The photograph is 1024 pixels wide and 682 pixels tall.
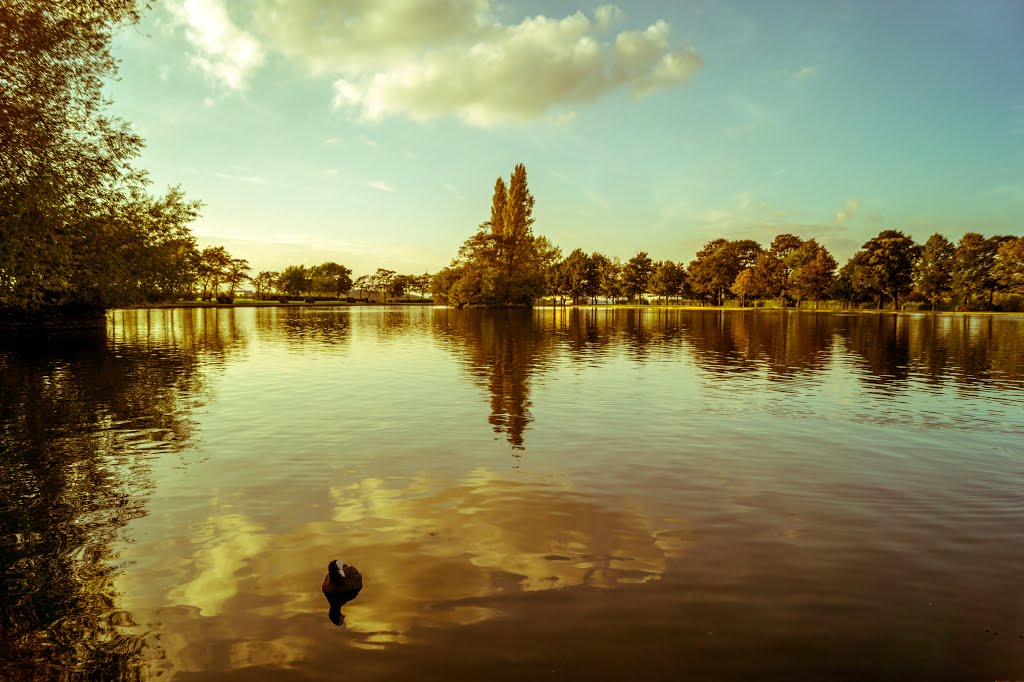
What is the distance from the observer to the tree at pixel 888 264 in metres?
132

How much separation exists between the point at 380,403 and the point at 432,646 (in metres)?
17.5

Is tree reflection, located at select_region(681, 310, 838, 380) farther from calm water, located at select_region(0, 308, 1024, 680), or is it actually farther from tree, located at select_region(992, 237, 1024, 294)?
tree, located at select_region(992, 237, 1024, 294)

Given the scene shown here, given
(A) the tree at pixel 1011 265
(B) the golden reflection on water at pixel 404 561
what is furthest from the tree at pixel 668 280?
(B) the golden reflection on water at pixel 404 561

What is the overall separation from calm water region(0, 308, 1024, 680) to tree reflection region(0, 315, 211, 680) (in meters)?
0.06

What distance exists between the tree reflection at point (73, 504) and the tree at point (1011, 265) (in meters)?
160

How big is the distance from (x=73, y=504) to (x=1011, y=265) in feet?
543

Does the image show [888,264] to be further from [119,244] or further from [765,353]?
[119,244]

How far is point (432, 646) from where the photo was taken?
7020mm

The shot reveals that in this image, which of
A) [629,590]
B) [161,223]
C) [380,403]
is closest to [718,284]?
[161,223]

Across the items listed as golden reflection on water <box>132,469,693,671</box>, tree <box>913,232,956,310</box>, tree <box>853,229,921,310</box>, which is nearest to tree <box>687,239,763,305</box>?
tree <box>853,229,921,310</box>

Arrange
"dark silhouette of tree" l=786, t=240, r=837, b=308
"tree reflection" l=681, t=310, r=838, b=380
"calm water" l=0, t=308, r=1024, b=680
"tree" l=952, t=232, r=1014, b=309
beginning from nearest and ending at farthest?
1. "calm water" l=0, t=308, r=1024, b=680
2. "tree reflection" l=681, t=310, r=838, b=380
3. "tree" l=952, t=232, r=1014, b=309
4. "dark silhouette of tree" l=786, t=240, r=837, b=308

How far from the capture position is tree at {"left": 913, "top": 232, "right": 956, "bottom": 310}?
431 ft

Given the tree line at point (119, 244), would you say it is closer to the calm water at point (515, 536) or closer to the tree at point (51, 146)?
the tree at point (51, 146)

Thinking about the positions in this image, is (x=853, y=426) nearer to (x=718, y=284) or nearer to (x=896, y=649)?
(x=896, y=649)
